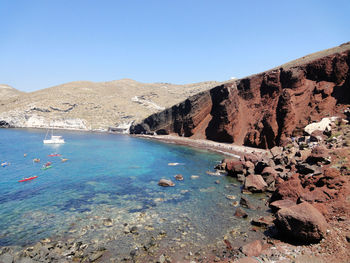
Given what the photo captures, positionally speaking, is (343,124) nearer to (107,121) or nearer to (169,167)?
(169,167)

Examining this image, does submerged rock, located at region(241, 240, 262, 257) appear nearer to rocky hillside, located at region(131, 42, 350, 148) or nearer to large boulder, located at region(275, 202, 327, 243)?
large boulder, located at region(275, 202, 327, 243)

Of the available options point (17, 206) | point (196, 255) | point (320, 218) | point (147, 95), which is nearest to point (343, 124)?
point (320, 218)

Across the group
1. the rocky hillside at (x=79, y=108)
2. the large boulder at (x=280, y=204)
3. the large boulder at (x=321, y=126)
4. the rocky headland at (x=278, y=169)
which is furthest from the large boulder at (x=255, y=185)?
the rocky hillside at (x=79, y=108)

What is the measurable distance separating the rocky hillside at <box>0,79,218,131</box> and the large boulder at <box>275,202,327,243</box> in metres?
112

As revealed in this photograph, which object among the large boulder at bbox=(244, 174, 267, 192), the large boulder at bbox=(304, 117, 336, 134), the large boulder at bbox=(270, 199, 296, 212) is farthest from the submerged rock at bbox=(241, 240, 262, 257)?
the large boulder at bbox=(304, 117, 336, 134)

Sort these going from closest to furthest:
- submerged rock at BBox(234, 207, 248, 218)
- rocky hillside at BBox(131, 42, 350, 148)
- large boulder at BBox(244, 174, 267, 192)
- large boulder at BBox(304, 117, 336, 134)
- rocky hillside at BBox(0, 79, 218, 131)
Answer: submerged rock at BBox(234, 207, 248, 218) → large boulder at BBox(244, 174, 267, 192) → large boulder at BBox(304, 117, 336, 134) → rocky hillside at BBox(131, 42, 350, 148) → rocky hillside at BBox(0, 79, 218, 131)

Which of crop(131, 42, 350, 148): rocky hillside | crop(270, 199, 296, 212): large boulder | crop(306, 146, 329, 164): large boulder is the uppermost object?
crop(131, 42, 350, 148): rocky hillside

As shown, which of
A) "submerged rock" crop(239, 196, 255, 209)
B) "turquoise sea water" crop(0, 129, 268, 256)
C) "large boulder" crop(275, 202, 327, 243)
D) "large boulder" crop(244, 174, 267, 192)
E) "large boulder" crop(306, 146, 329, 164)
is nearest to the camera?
"large boulder" crop(275, 202, 327, 243)

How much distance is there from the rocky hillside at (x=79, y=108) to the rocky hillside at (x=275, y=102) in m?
60.0

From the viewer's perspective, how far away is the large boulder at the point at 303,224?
11.4 m

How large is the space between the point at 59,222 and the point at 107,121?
119 m

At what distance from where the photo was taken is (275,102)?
172 ft

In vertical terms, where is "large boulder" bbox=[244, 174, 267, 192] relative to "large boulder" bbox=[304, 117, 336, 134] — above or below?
below

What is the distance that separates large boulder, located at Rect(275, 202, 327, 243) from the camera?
37.4 feet
